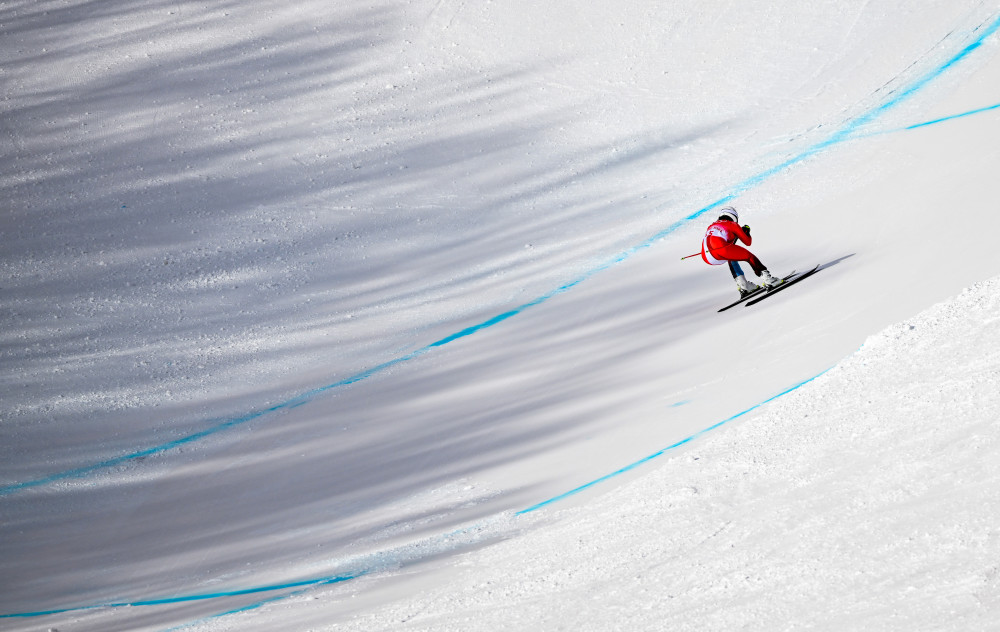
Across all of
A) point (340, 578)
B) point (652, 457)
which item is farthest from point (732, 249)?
point (340, 578)

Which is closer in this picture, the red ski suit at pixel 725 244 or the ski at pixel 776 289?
the red ski suit at pixel 725 244

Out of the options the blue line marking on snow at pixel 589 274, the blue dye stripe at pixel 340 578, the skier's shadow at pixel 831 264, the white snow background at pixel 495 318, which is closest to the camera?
the white snow background at pixel 495 318

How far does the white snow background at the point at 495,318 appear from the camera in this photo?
15.8 ft

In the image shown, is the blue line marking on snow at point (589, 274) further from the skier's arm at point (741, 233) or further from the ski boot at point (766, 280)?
the skier's arm at point (741, 233)

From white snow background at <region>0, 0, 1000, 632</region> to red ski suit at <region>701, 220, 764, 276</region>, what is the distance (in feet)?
1.39

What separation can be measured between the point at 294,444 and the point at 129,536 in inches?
48.2

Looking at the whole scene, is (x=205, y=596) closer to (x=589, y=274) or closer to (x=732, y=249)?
(x=589, y=274)

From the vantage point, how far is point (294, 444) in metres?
6.90

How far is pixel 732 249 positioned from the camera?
653 cm

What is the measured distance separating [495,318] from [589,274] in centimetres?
88

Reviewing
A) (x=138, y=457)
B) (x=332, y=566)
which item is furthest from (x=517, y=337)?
(x=138, y=457)

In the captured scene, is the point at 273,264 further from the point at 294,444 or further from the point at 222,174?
the point at 294,444

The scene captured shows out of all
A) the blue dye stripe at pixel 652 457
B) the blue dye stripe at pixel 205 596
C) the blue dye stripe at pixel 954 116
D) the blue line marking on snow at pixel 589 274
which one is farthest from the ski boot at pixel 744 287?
the blue dye stripe at pixel 205 596

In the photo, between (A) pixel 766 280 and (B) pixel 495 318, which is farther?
(B) pixel 495 318
